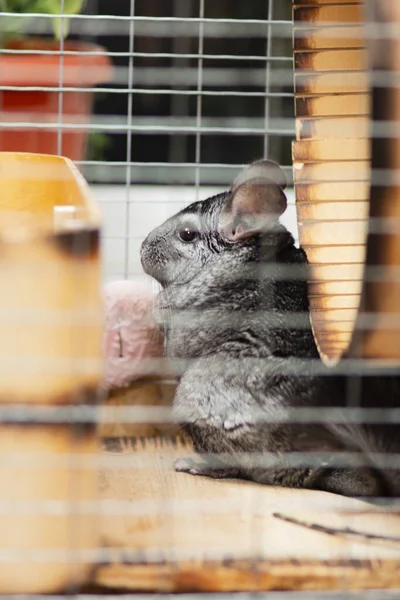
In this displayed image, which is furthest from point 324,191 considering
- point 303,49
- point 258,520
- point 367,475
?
point 258,520

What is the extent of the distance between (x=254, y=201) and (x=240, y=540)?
88cm

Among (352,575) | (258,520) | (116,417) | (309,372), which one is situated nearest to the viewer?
(352,575)

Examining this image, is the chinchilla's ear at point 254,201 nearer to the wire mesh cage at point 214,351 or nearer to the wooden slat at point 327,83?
the wire mesh cage at point 214,351

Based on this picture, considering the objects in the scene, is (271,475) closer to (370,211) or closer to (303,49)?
(370,211)

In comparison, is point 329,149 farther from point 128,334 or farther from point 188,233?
point 128,334

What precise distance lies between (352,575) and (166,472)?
619mm

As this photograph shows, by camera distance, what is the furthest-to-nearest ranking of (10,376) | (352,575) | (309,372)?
(309,372), (352,575), (10,376)

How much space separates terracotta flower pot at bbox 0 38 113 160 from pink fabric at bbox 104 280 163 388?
1.66 ft

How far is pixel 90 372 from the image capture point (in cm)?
129

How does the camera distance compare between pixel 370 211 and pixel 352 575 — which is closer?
pixel 370 211

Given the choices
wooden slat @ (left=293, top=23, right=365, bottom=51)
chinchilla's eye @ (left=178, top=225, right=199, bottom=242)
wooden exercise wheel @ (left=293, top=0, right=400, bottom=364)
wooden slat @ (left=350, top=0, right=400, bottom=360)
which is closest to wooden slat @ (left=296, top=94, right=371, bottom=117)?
wooden exercise wheel @ (left=293, top=0, right=400, bottom=364)

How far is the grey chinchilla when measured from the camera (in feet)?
6.05

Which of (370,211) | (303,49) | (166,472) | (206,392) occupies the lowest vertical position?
(166,472)

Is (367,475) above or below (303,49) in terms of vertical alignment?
below
